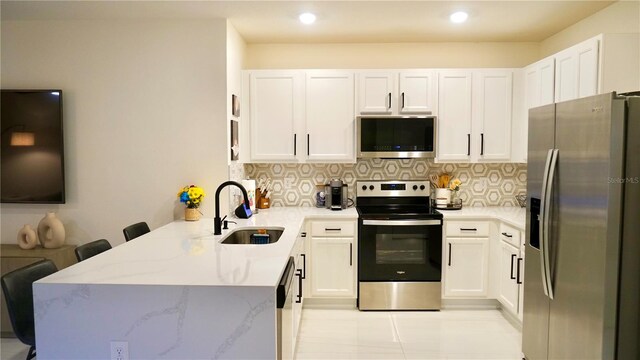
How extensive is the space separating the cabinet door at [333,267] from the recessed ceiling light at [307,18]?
1.86 m

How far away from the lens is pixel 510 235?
327 centimetres

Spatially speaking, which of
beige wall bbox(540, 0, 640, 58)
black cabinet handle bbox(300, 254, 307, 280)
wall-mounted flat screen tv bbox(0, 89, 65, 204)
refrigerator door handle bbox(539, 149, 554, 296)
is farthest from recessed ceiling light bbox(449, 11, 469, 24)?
wall-mounted flat screen tv bbox(0, 89, 65, 204)

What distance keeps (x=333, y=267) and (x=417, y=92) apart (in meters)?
1.78

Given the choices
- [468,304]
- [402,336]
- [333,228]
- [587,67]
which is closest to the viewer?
[587,67]

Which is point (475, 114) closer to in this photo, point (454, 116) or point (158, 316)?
point (454, 116)

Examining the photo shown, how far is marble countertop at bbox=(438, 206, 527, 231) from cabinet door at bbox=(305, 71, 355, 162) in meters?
1.06

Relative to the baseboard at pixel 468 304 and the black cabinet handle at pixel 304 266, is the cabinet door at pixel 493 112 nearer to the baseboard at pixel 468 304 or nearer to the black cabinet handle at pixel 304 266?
the baseboard at pixel 468 304

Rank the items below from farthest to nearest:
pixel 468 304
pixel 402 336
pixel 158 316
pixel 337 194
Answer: pixel 337 194
pixel 468 304
pixel 402 336
pixel 158 316

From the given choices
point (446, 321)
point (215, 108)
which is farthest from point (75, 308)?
point (446, 321)

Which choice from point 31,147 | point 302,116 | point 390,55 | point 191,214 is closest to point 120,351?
point 191,214

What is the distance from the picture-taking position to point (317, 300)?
374cm

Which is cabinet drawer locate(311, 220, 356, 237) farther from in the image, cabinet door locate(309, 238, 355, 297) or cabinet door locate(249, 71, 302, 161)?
cabinet door locate(249, 71, 302, 161)

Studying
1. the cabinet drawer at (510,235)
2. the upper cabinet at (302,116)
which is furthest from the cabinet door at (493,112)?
the upper cabinet at (302,116)

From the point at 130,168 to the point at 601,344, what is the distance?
338 centimetres
